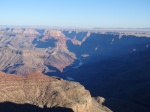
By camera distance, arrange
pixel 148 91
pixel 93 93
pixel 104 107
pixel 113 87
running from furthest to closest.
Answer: pixel 113 87
pixel 93 93
pixel 148 91
pixel 104 107

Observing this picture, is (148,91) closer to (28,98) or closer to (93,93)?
(93,93)

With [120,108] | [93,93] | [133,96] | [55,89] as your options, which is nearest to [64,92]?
[55,89]

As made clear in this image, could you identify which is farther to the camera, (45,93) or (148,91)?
(148,91)

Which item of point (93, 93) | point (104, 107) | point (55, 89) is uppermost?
point (55, 89)

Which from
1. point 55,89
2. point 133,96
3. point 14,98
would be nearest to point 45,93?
point 55,89

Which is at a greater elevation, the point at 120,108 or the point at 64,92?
the point at 64,92

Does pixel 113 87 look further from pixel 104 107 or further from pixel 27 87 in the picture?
pixel 27 87

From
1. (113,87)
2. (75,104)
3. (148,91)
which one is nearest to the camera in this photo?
(75,104)
